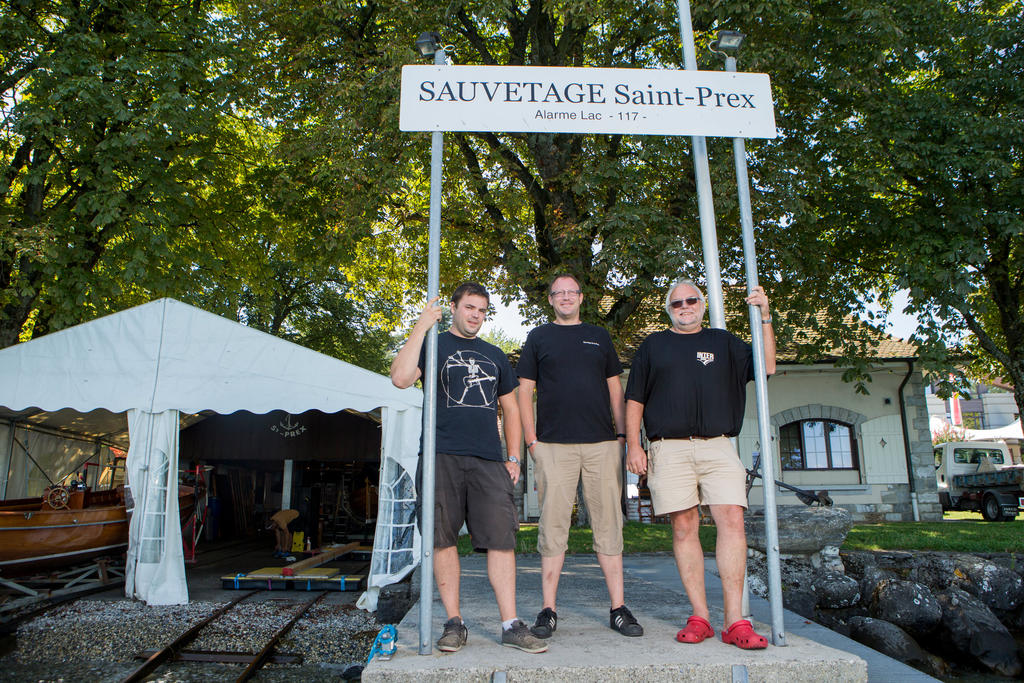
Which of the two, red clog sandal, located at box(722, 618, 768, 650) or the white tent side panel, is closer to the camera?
red clog sandal, located at box(722, 618, 768, 650)

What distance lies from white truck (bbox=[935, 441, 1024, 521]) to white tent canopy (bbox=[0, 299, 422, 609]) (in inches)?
611

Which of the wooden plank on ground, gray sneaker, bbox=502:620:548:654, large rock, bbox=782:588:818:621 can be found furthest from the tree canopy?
gray sneaker, bbox=502:620:548:654

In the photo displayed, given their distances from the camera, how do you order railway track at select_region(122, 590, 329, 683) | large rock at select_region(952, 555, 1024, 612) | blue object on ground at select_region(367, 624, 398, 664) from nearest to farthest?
blue object on ground at select_region(367, 624, 398, 664), railway track at select_region(122, 590, 329, 683), large rock at select_region(952, 555, 1024, 612)

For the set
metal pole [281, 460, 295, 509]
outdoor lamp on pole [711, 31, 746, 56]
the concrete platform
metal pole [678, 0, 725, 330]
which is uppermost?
outdoor lamp on pole [711, 31, 746, 56]

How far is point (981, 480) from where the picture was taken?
59.8 feet

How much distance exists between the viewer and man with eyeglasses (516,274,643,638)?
369cm

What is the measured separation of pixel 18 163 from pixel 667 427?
1264cm

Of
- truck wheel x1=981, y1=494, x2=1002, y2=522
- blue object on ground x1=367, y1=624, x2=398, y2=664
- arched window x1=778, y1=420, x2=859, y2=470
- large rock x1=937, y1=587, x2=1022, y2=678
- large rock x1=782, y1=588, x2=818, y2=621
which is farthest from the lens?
truck wheel x1=981, y1=494, x2=1002, y2=522

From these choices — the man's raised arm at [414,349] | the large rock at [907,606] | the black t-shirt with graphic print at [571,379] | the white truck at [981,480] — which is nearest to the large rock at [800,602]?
the large rock at [907,606]

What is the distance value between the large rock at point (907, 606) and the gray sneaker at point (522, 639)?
596 centimetres

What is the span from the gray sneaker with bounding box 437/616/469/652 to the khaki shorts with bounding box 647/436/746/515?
3.68 feet

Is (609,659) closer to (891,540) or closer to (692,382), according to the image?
(692,382)

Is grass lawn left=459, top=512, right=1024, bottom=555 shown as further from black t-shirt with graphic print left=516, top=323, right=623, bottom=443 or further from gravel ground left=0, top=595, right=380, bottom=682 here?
black t-shirt with graphic print left=516, top=323, right=623, bottom=443

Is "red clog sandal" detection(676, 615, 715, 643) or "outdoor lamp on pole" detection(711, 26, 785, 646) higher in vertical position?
"outdoor lamp on pole" detection(711, 26, 785, 646)
